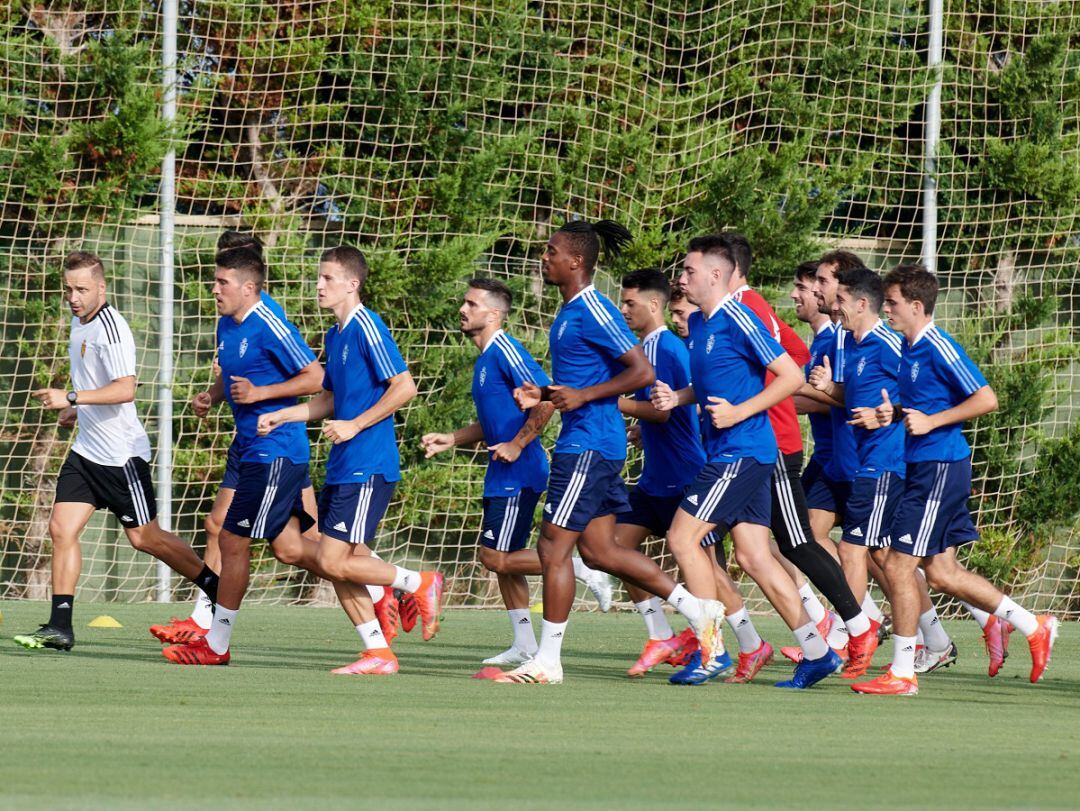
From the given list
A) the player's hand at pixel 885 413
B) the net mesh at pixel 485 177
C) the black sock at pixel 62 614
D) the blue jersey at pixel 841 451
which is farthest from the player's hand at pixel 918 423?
the net mesh at pixel 485 177

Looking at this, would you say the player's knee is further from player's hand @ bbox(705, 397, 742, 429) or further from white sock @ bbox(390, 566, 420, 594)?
player's hand @ bbox(705, 397, 742, 429)

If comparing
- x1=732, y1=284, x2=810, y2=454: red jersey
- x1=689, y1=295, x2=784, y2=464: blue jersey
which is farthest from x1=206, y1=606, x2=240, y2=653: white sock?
x1=732, y1=284, x2=810, y2=454: red jersey

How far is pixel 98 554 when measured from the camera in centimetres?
1355

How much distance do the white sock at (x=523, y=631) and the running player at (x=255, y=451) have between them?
862mm

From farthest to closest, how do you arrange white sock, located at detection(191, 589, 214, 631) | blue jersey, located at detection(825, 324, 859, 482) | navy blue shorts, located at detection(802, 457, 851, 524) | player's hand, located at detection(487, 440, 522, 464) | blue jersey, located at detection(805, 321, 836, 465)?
white sock, located at detection(191, 589, 214, 631) → navy blue shorts, located at detection(802, 457, 851, 524) → blue jersey, located at detection(825, 324, 859, 482) → blue jersey, located at detection(805, 321, 836, 465) → player's hand, located at detection(487, 440, 522, 464)

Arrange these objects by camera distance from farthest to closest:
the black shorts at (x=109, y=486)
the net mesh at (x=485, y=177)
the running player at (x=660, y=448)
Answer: the net mesh at (x=485, y=177), the black shorts at (x=109, y=486), the running player at (x=660, y=448)

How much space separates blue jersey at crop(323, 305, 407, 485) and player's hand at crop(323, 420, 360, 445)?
0.42ft

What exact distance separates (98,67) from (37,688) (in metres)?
7.82

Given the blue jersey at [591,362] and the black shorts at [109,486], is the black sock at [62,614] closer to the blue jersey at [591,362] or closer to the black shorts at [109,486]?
the black shorts at [109,486]

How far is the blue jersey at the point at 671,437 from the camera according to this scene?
8445mm

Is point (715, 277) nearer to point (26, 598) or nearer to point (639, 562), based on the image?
point (639, 562)

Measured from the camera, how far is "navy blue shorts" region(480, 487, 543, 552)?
8711 millimetres

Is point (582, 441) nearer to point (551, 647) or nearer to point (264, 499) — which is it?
point (551, 647)

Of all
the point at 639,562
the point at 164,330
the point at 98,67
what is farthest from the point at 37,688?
the point at 98,67
